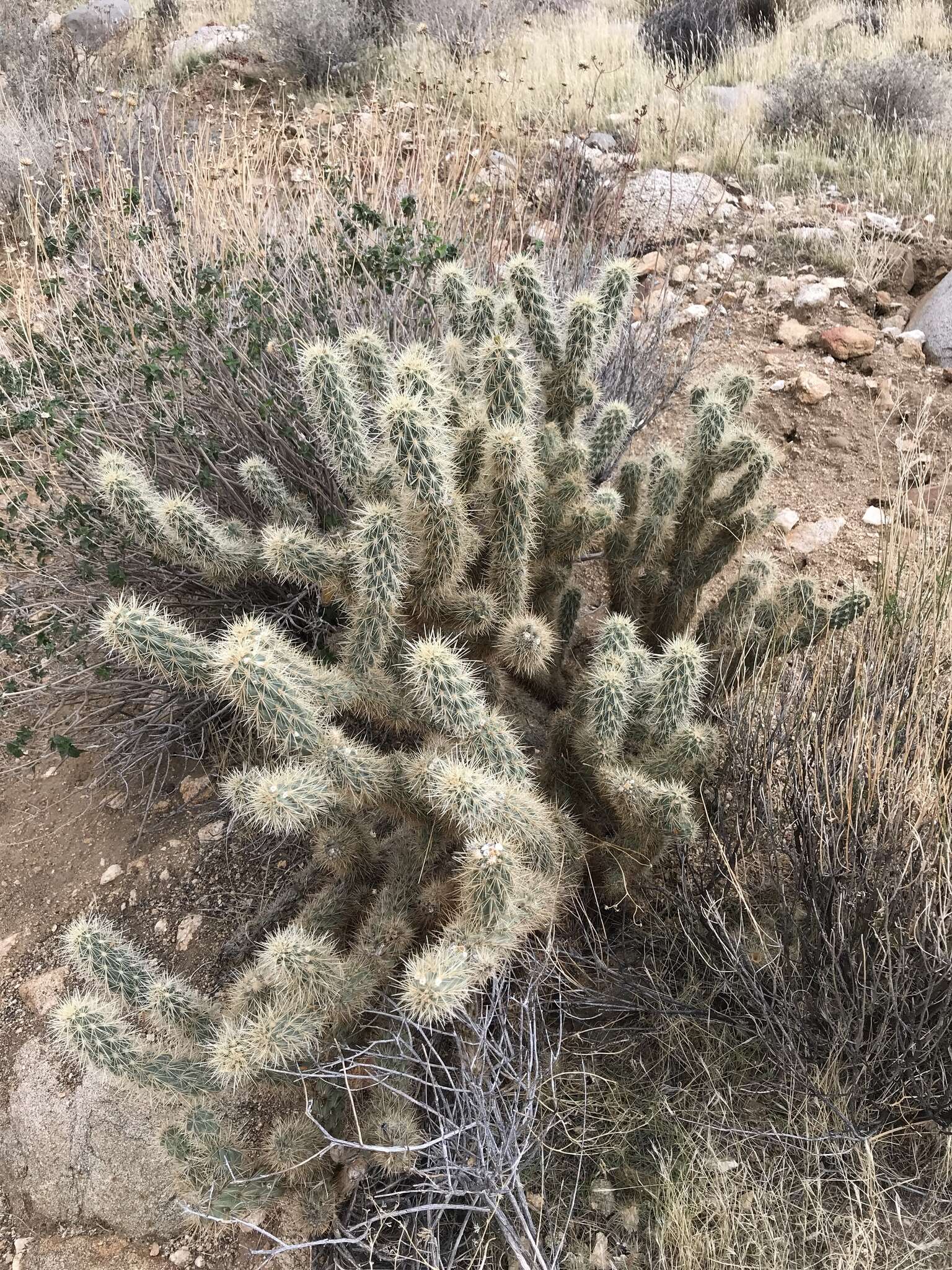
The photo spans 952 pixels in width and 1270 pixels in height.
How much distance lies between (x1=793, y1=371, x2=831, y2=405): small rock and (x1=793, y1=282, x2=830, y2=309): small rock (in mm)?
716

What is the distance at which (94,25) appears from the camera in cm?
1024

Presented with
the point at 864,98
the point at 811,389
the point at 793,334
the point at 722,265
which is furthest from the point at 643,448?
the point at 864,98

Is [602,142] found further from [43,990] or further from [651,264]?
[43,990]

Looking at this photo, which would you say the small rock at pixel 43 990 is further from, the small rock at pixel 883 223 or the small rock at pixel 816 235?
the small rock at pixel 883 223

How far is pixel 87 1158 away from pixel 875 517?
3.64 m

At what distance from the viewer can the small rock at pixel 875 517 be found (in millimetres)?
3865

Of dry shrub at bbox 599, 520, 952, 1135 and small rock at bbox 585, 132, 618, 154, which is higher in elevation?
small rock at bbox 585, 132, 618, 154

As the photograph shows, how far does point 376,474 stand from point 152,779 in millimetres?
1452

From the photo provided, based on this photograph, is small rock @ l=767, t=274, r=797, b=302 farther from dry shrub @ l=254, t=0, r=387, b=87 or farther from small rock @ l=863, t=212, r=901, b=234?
dry shrub @ l=254, t=0, r=387, b=87

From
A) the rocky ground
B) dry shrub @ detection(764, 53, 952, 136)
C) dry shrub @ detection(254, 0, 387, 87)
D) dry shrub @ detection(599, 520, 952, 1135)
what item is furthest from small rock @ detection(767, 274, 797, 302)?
dry shrub @ detection(254, 0, 387, 87)

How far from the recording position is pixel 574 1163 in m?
2.23

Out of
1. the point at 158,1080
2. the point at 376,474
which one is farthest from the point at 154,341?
the point at 158,1080

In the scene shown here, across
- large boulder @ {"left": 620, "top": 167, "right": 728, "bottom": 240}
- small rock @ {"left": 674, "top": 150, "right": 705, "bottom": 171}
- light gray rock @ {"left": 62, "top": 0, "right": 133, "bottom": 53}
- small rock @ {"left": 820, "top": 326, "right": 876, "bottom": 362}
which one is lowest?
small rock @ {"left": 820, "top": 326, "right": 876, "bottom": 362}

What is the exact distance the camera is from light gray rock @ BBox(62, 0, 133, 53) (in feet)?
32.9
